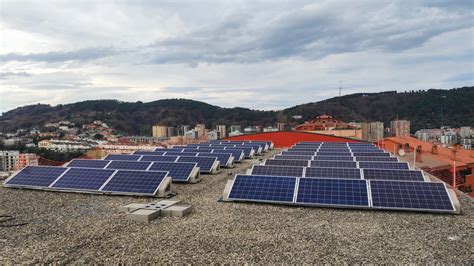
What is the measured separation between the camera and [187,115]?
15962cm

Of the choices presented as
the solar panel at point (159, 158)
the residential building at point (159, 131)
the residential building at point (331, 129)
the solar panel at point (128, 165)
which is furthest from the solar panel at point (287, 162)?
the residential building at point (159, 131)

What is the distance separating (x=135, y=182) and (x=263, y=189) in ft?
17.1

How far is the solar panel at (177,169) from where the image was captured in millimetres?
16719

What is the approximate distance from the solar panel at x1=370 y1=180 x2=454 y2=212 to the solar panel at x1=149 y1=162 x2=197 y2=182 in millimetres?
8370

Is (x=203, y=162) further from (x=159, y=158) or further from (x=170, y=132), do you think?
(x=170, y=132)

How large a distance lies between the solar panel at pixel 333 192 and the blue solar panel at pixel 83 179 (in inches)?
319

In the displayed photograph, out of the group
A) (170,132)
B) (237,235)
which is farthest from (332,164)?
(170,132)

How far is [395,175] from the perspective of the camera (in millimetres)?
15070

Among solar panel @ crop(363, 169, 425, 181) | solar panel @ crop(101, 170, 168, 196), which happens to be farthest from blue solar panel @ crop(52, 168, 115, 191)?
solar panel @ crop(363, 169, 425, 181)

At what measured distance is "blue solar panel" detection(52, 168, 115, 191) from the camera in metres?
14.5

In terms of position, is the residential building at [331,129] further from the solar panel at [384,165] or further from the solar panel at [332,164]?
the solar panel at [332,164]

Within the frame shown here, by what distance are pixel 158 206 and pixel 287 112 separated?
123987 mm

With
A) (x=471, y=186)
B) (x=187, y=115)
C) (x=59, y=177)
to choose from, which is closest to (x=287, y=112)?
(x=187, y=115)

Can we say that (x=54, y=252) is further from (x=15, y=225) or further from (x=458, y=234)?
(x=458, y=234)
